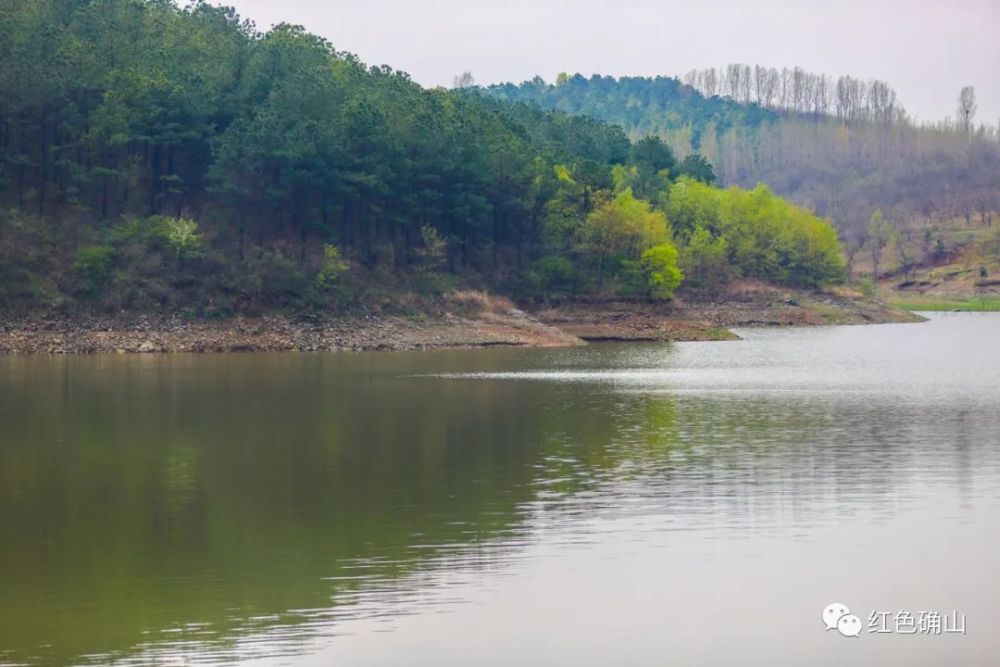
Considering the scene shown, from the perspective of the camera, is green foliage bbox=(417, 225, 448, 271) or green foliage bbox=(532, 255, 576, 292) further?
green foliage bbox=(532, 255, 576, 292)

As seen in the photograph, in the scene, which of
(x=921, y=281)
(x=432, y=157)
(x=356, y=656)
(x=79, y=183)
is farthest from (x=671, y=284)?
(x=921, y=281)

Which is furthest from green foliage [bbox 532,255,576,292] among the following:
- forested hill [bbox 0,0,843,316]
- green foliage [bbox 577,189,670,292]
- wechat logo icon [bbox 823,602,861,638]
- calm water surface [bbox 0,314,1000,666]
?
wechat logo icon [bbox 823,602,861,638]

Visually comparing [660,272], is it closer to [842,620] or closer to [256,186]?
[256,186]

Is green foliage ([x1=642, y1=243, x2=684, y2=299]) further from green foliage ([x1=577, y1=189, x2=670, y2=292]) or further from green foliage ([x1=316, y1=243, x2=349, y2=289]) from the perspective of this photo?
green foliage ([x1=316, y1=243, x2=349, y2=289])

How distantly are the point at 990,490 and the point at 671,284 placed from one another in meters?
77.1

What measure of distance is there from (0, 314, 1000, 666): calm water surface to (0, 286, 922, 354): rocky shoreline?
27411mm

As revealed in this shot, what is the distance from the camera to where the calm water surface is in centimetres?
1764

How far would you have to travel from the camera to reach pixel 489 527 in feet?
81.3

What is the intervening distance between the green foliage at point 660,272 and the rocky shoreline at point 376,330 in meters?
1.28

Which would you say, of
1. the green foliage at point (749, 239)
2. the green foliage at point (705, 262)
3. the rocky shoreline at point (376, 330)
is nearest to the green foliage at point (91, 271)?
the rocky shoreline at point (376, 330)

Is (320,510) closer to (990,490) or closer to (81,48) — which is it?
(990,490)

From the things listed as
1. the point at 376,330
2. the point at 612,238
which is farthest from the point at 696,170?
the point at 376,330

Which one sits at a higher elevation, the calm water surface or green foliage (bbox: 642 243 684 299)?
green foliage (bbox: 642 243 684 299)

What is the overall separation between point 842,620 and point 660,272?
8769 cm
